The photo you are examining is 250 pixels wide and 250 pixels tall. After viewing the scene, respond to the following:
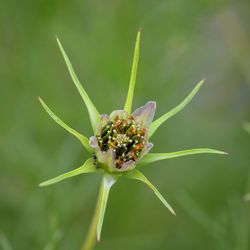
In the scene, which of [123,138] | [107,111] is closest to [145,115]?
[123,138]

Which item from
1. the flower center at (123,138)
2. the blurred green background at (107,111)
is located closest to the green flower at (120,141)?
the flower center at (123,138)

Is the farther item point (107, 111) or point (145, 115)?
point (107, 111)

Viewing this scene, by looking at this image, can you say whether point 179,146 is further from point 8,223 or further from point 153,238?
point 8,223

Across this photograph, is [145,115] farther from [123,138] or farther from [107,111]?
[107,111]

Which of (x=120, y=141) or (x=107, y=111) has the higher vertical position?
(x=107, y=111)

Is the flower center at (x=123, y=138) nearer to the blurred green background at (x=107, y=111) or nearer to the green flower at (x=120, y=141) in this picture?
the green flower at (x=120, y=141)

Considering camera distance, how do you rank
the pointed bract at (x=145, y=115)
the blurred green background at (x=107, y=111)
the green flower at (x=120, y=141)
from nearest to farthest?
the green flower at (x=120, y=141), the pointed bract at (x=145, y=115), the blurred green background at (x=107, y=111)

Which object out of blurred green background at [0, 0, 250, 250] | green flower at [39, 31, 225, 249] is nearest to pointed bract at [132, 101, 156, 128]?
green flower at [39, 31, 225, 249]
